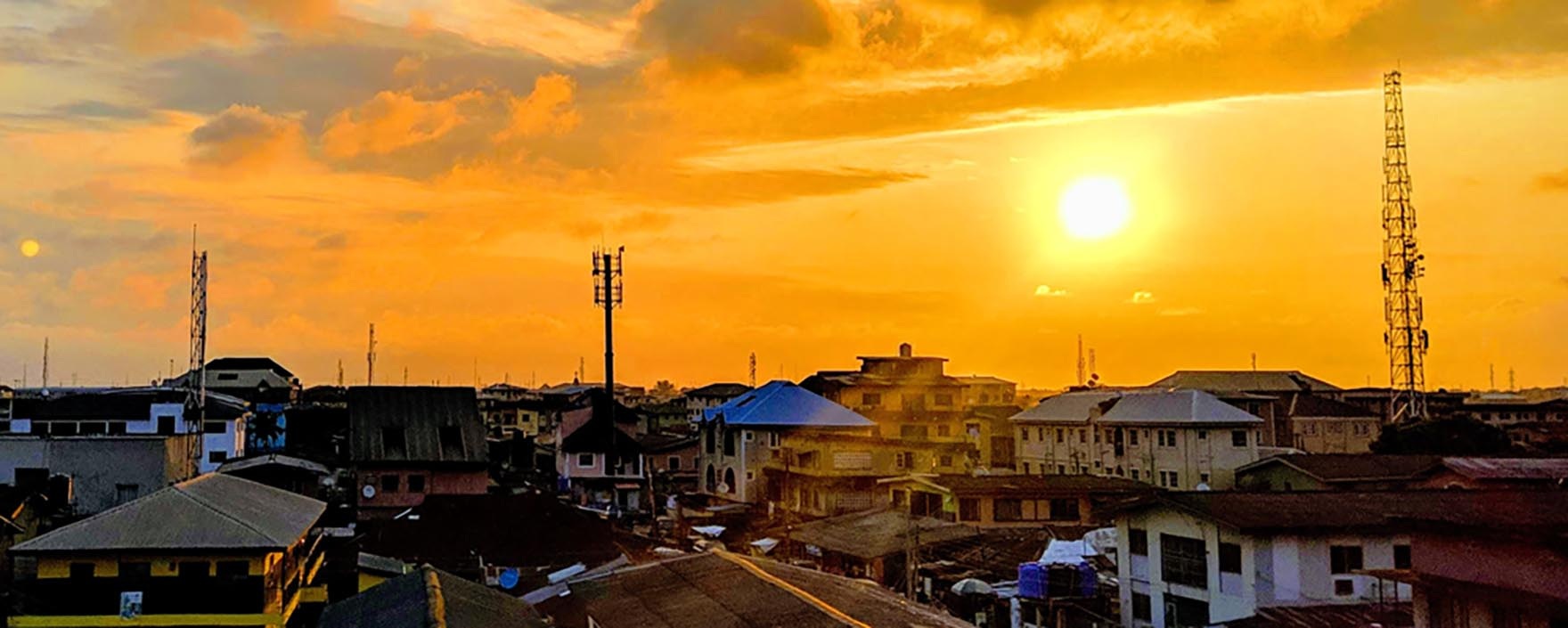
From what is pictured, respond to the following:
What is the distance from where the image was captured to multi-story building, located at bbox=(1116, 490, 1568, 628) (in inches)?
1105

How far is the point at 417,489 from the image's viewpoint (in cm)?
4741

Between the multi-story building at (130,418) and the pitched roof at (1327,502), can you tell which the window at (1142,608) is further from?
the multi-story building at (130,418)

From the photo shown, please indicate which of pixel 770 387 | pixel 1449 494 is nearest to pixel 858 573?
pixel 1449 494

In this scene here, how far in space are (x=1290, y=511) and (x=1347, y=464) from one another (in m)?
18.2

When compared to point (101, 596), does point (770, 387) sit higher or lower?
higher

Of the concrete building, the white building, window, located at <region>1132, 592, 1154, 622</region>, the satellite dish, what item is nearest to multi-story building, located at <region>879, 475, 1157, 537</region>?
window, located at <region>1132, 592, 1154, 622</region>

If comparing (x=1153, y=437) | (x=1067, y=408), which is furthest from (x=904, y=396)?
(x=1153, y=437)

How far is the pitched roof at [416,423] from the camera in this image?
47438mm

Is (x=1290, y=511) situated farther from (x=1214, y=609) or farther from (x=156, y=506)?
(x=156, y=506)

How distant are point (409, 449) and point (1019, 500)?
22.8 m

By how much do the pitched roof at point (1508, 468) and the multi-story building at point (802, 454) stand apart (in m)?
21.9

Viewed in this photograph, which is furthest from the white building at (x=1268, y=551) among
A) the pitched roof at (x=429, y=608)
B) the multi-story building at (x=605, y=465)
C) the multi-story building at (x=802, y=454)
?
the multi-story building at (x=605, y=465)

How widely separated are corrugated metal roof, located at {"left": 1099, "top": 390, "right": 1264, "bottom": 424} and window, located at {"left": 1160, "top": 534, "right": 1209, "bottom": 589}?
2707 centimetres

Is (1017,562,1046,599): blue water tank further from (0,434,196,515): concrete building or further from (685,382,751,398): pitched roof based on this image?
(685,382,751,398): pitched roof
